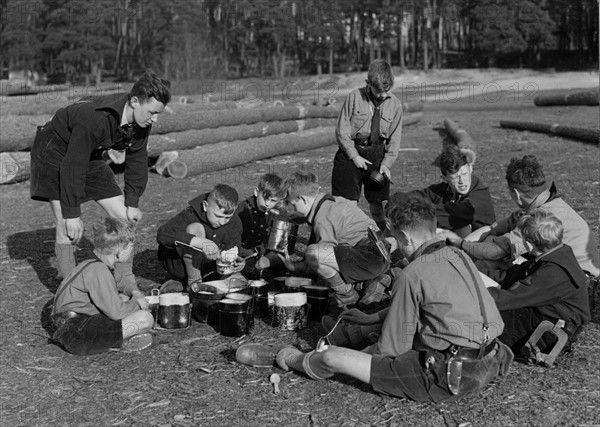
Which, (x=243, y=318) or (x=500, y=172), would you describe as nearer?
(x=243, y=318)

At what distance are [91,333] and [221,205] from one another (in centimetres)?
162

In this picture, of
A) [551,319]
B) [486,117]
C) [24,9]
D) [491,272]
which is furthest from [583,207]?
[24,9]

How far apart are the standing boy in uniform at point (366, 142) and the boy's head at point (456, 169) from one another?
1.00 metres

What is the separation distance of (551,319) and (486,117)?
1902 centimetres

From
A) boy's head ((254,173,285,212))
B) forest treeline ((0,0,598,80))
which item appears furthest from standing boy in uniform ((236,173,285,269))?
forest treeline ((0,0,598,80))

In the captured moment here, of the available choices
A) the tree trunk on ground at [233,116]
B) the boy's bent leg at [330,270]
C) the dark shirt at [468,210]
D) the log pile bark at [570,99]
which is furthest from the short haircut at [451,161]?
the log pile bark at [570,99]

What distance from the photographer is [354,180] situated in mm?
8062

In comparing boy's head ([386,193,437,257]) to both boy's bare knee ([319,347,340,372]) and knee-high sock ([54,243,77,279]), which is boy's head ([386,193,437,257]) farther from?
knee-high sock ([54,243,77,279])

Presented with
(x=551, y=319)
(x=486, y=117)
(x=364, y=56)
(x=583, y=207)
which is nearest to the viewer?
(x=551, y=319)

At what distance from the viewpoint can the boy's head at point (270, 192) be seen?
6.96m

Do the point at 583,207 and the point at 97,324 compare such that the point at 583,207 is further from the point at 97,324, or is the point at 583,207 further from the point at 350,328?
the point at 97,324

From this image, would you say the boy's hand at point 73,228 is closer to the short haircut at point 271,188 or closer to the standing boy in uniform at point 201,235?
the standing boy in uniform at point 201,235

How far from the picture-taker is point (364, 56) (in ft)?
232

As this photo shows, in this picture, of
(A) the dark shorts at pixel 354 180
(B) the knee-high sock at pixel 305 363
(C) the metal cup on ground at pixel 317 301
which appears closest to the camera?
(B) the knee-high sock at pixel 305 363
